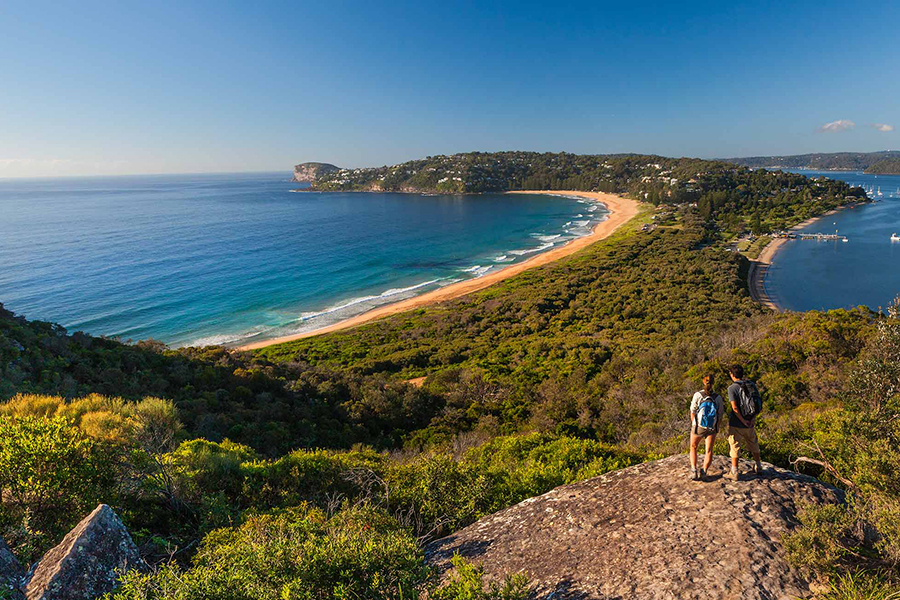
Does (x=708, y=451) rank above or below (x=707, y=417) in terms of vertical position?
below

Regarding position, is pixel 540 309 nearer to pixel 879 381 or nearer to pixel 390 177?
pixel 879 381

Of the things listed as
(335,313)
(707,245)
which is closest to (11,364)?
(335,313)

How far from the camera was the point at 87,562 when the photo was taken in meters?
4.57

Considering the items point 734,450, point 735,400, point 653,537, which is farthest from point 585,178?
point 653,537

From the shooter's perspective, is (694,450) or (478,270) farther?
(478,270)

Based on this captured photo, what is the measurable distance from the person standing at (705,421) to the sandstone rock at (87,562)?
7564mm

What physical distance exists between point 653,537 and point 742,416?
7.47 feet

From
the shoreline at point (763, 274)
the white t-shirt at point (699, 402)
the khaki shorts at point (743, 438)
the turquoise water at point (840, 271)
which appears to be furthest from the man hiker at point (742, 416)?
the turquoise water at point (840, 271)

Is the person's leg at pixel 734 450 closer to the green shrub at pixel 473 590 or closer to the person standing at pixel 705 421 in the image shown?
the person standing at pixel 705 421

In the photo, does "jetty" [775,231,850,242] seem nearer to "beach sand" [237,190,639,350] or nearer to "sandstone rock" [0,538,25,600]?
"beach sand" [237,190,639,350]

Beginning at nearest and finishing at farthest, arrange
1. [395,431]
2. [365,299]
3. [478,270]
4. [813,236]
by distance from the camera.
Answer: [395,431]
[365,299]
[478,270]
[813,236]

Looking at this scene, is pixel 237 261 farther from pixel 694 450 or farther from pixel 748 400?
pixel 748 400

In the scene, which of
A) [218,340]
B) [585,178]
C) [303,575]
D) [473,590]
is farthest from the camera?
[585,178]

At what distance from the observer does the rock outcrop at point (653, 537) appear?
4.46m
